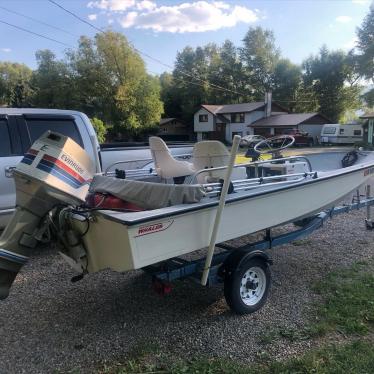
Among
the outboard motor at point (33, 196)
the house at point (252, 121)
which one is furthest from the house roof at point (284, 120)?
the outboard motor at point (33, 196)

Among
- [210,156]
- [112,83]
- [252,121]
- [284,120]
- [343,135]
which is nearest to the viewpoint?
[210,156]

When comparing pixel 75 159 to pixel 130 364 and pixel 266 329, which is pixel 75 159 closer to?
pixel 130 364

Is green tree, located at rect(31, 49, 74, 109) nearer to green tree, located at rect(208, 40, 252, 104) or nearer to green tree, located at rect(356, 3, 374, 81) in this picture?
green tree, located at rect(208, 40, 252, 104)

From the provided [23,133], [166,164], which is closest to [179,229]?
[166,164]

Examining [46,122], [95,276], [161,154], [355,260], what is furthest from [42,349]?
[355,260]

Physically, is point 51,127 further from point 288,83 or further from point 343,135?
point 288,83

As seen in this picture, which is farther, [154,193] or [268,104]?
[268,104]

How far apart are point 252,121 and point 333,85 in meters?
15.0

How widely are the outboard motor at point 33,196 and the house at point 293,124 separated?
41.6 meters

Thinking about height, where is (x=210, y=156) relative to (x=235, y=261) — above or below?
above

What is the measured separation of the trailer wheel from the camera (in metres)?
3.64

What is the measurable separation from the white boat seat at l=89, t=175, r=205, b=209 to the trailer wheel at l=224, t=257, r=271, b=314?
0.86m

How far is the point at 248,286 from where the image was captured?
3.85 meters

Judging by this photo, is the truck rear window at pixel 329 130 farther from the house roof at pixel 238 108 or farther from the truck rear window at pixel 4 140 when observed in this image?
the truck rear window at pixel 4 140
